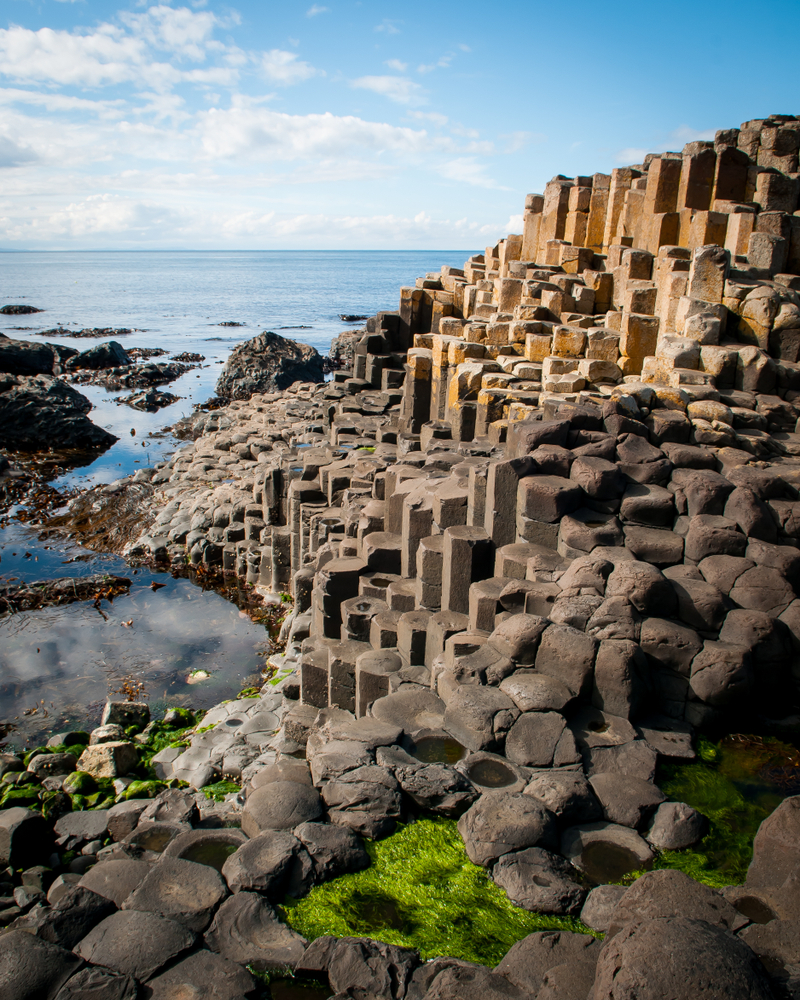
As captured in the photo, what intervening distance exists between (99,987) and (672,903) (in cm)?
318

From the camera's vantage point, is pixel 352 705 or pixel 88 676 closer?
pixel 352 705

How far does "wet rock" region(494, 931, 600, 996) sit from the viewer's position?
157 inches

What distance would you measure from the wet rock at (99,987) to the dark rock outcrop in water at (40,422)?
84.6ft

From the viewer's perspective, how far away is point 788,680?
7059mm

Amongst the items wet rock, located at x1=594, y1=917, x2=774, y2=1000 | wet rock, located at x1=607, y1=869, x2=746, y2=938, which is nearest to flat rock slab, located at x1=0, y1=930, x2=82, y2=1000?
wet rock, located at x1=594, y1=917, x2=774, y2=1000

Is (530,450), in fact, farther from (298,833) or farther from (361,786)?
(298,833)

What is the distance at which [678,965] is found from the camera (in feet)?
10.9

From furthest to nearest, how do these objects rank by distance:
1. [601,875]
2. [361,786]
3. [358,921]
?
[361,786] → [601,875] → [358,921]

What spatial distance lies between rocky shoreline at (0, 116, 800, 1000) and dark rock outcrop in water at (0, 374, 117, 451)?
16.2 meters

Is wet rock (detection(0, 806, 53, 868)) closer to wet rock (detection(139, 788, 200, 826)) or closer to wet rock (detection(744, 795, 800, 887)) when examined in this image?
wet rock (detection(139, 788, 200, 826))

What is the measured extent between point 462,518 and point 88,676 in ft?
23.3

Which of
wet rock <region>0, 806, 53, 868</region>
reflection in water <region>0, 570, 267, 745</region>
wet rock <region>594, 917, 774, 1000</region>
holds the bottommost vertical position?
reflection in water <region>0, 570, 267, 745</region>

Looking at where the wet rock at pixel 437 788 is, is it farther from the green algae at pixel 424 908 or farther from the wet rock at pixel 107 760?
the wet rock at pixel 107 760

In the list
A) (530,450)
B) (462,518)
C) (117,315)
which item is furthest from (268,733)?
(117,315)
